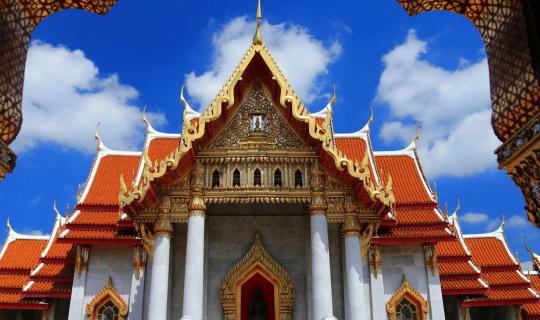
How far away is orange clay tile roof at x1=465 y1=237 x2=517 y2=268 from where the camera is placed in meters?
18.9

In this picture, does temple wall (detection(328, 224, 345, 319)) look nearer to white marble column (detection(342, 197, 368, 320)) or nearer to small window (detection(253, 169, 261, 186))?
white marble column (detection(342, 197, 368, 320))

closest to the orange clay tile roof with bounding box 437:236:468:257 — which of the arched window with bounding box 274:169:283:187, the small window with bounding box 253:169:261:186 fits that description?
the arched window with bounding box 274:169:283:187

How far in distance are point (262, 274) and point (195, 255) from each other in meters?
2.56

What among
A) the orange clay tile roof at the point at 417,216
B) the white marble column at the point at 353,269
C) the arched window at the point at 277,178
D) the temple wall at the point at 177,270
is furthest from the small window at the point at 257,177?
the orange clay tile roof at the point at 417,216

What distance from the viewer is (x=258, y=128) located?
40.7ft

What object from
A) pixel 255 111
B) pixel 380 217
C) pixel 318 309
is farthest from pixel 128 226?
pixel 380 217

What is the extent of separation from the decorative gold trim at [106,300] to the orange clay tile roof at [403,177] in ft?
29.3

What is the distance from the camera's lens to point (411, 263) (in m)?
14.9

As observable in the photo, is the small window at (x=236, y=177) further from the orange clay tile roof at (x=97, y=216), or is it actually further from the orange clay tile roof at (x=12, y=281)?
the orange clay tile roof at (x=12, y=281)

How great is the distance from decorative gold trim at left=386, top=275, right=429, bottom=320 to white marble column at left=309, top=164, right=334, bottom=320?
11.4 ft

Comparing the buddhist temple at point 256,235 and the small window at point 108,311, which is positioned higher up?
the buddhist temple at point 256,235

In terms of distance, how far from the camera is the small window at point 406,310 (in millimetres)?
14500

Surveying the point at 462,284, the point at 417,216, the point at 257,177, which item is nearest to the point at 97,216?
the point at 257,177

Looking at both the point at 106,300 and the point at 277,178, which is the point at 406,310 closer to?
the point at 277,178
